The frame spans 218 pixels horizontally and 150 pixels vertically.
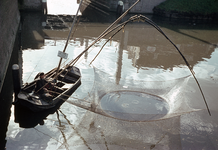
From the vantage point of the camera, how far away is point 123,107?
8062 millimetres

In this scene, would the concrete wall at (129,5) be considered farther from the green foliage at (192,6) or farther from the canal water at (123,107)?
the canal water at (123,107)

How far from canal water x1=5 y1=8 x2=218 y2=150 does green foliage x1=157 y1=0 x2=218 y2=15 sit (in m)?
14.8

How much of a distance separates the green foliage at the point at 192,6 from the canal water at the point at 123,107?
584 inches

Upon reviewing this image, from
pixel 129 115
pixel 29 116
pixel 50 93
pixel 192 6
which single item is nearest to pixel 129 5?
pixel 192 6

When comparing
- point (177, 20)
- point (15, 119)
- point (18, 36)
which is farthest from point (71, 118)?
point (177, 20)

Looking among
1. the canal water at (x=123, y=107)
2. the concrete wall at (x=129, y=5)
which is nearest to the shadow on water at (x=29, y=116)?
the canal water at (x=123, y=107)

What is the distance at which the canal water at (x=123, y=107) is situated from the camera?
260 inches

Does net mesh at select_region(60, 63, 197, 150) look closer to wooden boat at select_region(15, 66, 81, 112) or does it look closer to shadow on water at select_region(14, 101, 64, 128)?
wooden boat at select_region(15, 66, 81, 112)

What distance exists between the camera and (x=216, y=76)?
11.6 m

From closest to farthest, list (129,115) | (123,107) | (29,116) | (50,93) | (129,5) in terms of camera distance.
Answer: (129,115) < (29,116) < (50,93) < (123,107) < (129,5)

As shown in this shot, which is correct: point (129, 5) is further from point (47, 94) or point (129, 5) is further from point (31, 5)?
point (47, 94)

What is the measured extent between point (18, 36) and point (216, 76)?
12.9 meters

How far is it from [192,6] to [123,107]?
24646mm

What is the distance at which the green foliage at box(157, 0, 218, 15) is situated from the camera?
27719 millimetres
